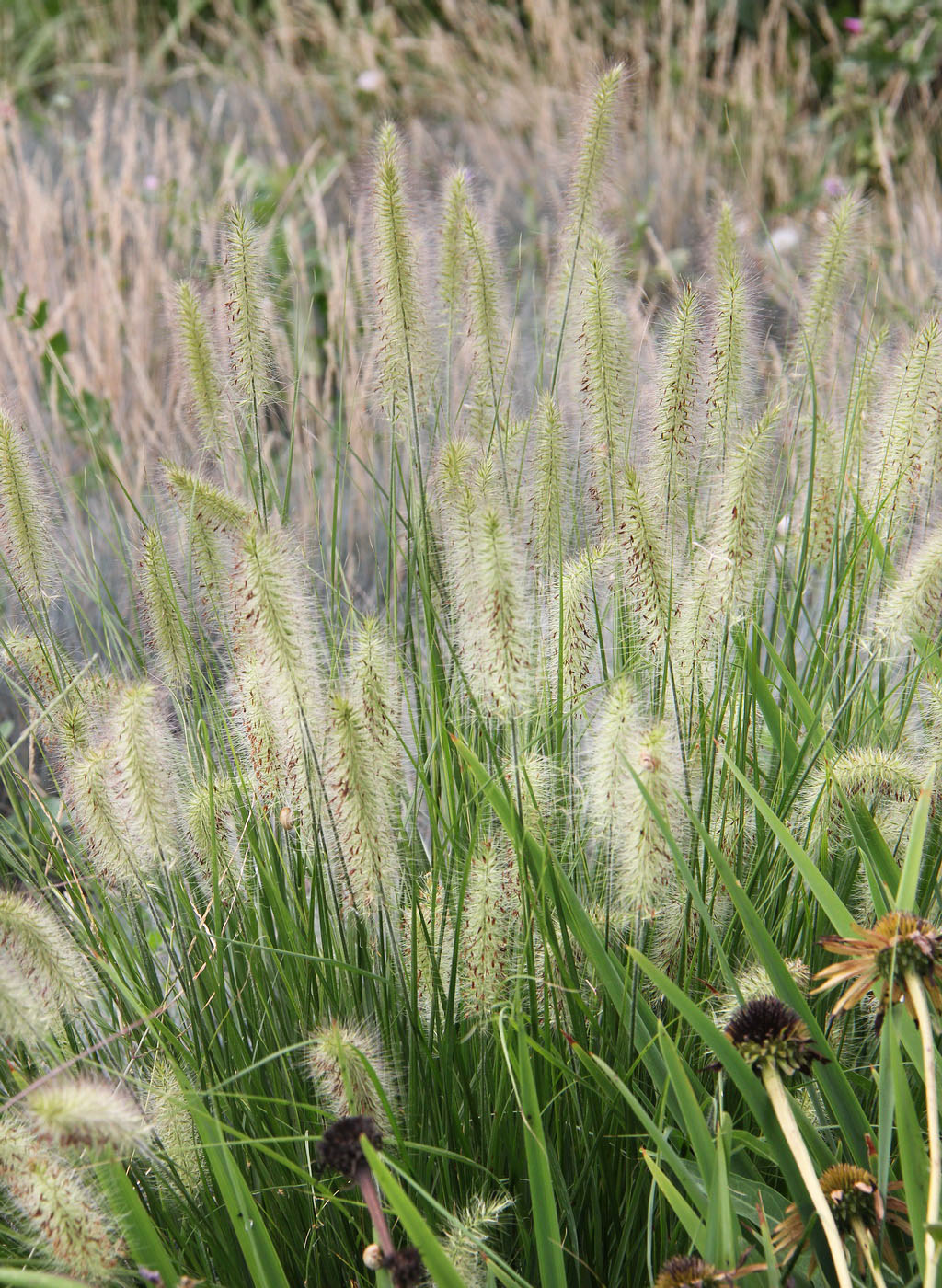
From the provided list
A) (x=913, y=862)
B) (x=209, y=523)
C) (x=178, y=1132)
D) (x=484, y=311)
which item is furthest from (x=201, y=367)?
(x=913, y=862)

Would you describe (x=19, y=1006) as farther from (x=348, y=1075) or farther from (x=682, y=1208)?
(x=682, y=1208)

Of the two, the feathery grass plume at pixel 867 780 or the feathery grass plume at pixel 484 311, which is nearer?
the feathery grass plume at pixel 867 780

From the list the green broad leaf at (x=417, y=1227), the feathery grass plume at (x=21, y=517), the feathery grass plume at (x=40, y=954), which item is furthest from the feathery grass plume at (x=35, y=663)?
the green broad leaf at (x=417, y=1227)

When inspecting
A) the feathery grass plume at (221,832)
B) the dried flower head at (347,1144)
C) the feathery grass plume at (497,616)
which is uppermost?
the feathery grass plume at (497,616)

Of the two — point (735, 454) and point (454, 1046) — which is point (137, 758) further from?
point (735, 454)

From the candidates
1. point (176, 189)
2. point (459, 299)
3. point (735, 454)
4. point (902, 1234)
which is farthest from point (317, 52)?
point (902, 1234)

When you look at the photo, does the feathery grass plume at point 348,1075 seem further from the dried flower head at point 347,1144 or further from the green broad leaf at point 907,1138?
the green broad leaf at point 907,1138

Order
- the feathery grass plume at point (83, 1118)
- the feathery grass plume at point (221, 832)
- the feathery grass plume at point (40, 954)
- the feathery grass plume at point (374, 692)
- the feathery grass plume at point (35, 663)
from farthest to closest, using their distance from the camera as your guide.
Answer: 1. the feathery grass plume at point (35, 663)
2. the feathery grass plume at point (221, 832)
3. the feathery grass plume at point (374, 692)
4. the feathery grass plume at point (40, 954)
5. the feathery grass plume at point (83, 1118)
